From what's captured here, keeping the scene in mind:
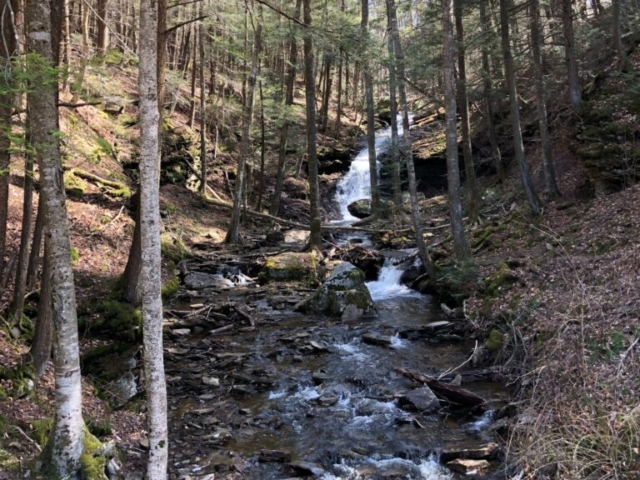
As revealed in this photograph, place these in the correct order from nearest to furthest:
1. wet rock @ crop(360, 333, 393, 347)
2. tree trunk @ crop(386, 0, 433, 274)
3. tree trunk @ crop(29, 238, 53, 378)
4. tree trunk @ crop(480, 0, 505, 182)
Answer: tree trunk @ crop(29, 238, 53, 378)
wet rock @ crop(360, 333, 393, 347)
tree trunk @ crop(386, 0, 433, 274)
tree trunk @ crop(480, 0, 505, 182)

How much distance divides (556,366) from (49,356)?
21.9 ft

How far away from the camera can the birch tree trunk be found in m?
4.81

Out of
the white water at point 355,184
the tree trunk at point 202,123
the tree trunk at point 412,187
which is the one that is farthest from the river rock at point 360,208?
the tree trunk at point 412,187

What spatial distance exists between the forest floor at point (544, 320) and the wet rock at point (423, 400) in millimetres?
1200

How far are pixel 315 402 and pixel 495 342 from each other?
3.56 meters

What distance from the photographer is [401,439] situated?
22.4 ft

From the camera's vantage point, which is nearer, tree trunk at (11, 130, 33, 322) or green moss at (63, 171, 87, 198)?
tree trunk at (11, 130, 33, 322)

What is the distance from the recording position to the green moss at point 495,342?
905 centimetres

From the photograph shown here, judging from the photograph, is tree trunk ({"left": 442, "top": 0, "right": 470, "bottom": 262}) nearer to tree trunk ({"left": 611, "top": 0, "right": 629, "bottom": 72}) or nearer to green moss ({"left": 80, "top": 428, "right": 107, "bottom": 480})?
tree trunk ({"left": 611, "top": 0, "right": 629, "bottom": 72})

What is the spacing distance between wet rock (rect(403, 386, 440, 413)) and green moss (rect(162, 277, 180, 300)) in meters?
7.59

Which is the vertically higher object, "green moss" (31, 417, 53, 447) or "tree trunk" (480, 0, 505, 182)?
"tree trunk" (480, 0, 505, 182)

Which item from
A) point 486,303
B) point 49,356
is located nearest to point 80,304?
point 49,356

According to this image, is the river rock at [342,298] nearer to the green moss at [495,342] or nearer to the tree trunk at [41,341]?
the green moss at [495,342]

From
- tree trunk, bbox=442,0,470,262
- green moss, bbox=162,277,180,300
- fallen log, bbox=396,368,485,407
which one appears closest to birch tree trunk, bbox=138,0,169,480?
fallen log, bbox=396,368,485,407
